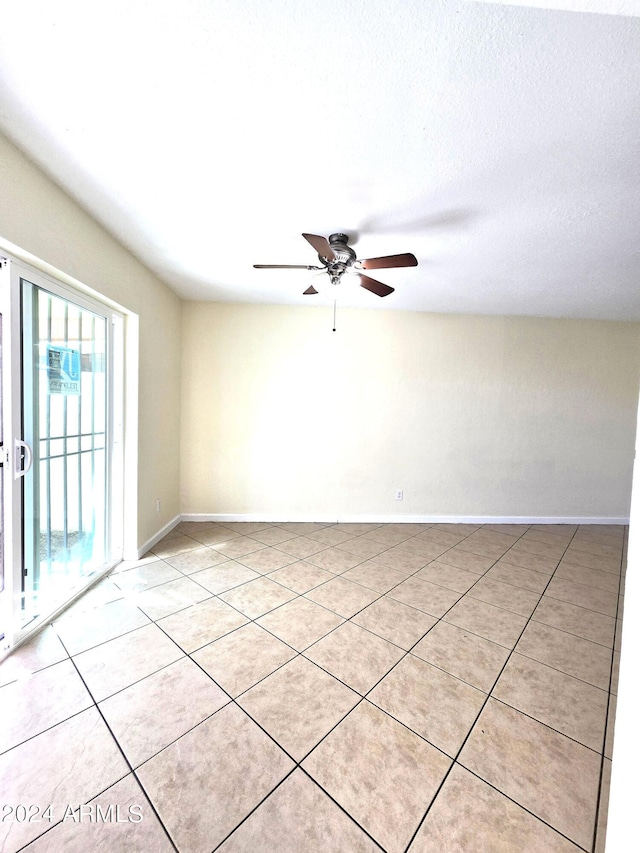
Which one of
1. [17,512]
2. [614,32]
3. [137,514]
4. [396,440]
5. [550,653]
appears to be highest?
[614,32]

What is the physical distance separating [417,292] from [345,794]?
3626 mm

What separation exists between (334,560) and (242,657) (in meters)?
1.34

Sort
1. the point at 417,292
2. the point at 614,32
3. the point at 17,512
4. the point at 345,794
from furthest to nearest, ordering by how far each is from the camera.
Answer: the point at 417,292
the point at 17,512
the point at 345,794
the point at 614,32

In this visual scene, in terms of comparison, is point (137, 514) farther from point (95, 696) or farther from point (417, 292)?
point (417, 292)

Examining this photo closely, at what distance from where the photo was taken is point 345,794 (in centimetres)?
111

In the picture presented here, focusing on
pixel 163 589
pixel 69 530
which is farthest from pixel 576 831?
pixel 69 530

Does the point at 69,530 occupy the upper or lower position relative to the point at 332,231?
lower

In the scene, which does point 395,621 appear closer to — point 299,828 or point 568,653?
point 568,653

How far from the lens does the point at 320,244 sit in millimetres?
1802

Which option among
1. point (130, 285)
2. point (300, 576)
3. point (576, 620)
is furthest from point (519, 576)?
A: point (130, 285)

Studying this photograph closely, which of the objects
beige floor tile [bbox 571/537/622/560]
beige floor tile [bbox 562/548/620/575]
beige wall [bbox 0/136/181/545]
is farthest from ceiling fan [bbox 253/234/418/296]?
beige floor tile [bbox 571/537/622/560]

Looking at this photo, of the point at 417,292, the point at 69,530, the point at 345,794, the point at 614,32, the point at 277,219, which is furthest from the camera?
the point at 417,292

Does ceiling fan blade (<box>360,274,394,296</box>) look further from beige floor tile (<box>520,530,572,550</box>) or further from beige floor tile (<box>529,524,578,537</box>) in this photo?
beige floor tile (<box>529,524,578,537</box>)

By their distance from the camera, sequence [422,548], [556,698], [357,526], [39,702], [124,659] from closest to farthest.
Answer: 1. [39,702]
2. [556,698]
3. [124,659]
4. [422,548]
5. [357,526]
